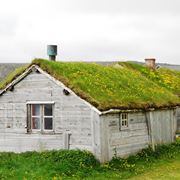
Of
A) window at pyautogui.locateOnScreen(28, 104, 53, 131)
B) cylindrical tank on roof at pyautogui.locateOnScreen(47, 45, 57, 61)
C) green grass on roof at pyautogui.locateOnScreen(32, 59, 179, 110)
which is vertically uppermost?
cylindrical tank on roof at pyautogui.locateOnScreen(47, 45, 57, 61)

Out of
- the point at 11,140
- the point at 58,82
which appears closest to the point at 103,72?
the point at 58,82

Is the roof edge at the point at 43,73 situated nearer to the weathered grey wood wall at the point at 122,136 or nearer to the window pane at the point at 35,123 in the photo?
the weathered grey wood wall at the point at 122,136

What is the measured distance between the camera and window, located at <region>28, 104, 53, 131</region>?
2233 cm

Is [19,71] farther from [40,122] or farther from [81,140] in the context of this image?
[81,140]

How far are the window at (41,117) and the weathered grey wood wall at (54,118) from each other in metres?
0.30

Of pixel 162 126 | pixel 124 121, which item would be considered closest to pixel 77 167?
pixel 124 121

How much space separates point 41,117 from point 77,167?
13.4 feet

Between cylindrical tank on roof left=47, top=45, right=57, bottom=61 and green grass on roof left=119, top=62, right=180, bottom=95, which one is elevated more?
cylindrical tank on roof left=47, top=45, right=57, bottom=61

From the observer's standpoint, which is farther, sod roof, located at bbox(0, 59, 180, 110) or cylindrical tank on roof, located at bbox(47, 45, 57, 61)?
cylindrical tank on roof, located at bbox(47, 45, 57, 61)

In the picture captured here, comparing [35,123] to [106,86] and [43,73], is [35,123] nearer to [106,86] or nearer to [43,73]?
[43,73]

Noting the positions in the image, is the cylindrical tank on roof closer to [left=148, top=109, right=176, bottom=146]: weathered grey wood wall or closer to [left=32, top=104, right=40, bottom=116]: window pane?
[left=32, top=104, right=40, bottom=116]: window pane

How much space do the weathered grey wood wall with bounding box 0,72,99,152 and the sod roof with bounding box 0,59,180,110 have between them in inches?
19.8

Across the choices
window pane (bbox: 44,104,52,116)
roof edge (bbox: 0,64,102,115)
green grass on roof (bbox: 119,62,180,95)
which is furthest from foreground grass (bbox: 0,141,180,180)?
green grass on roof (bbox: 119,62,180,95)

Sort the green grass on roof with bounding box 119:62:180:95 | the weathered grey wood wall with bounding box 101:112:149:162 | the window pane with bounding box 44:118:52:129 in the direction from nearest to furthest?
the weathered grey wood wall with bounding box 101:112:149:162 < the window pane with bounding box 44:118:52:129 < the green grass on roof with bounding box 119:62:180:95
